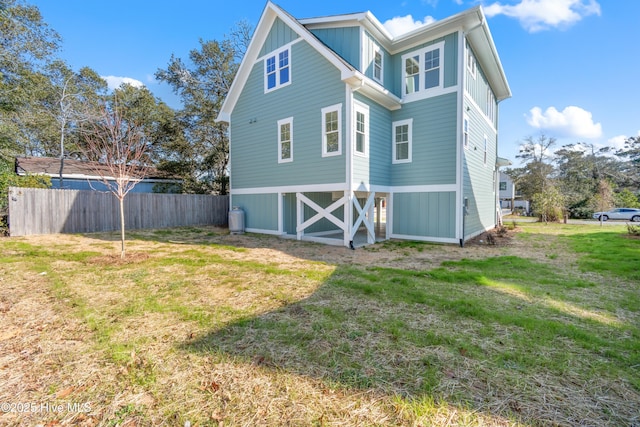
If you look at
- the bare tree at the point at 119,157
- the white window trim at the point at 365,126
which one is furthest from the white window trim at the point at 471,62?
the bare tree at the point at 119,157

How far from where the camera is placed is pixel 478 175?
12109mm

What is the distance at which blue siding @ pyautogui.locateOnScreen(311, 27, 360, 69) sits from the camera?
9711 mm

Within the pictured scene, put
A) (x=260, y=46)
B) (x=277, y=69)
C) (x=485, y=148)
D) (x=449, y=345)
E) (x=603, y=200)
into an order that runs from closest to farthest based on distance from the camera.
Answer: (x=449, y=345), (x=277, y=69), (x=260, y=46), (x=485, y=148), (x=603, y=200)

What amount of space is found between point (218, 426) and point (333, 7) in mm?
16519

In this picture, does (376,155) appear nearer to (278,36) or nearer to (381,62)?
(381,62)

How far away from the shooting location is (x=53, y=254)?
7.38 m

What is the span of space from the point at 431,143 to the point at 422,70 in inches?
105

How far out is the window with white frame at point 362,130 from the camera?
930 cm

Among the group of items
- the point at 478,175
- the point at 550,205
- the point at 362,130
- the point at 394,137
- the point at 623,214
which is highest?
the point at 394,137

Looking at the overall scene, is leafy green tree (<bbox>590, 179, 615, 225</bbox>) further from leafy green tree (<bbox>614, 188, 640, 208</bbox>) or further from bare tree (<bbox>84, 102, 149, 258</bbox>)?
bare tree (<bbox>84, 102, 149, 258</bbox>)

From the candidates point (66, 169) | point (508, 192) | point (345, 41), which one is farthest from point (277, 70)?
point (508, 192)

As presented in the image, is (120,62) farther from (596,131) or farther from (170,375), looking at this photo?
(596,131)

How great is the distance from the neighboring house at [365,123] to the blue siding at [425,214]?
0.03m

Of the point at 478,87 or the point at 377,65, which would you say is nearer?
the point at 377,65
